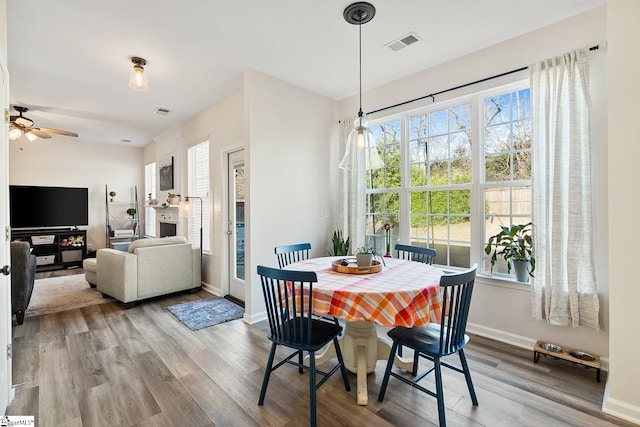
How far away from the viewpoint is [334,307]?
1.79 meters

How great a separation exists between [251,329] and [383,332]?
4.54 feet

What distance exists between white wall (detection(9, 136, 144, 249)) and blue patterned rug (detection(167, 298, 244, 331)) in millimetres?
4653

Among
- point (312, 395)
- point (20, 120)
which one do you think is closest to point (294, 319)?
point (312, 395)

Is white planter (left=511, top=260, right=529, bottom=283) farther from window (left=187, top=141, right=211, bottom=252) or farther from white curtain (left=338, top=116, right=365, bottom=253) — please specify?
window (left=187, top=141, right=211, bottom=252)

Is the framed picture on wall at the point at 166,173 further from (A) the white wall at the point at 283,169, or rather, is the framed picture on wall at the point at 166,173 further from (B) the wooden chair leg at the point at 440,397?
(B) the wooden chair leg at the point at 440,397

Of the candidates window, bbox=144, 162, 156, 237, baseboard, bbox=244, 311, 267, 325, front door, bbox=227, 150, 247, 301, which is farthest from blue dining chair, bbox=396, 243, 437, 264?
window, bbox=144, 162, 156, 237

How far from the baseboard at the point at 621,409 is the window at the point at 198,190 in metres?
4.60

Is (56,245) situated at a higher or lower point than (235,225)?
lower

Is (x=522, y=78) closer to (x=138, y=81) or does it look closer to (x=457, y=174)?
(x=457, y=174)

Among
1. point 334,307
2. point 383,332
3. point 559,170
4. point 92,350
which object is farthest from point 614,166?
point 92,350

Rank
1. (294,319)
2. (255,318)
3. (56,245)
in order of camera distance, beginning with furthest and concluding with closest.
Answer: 1. (56,245)
2. (255,318)
3. (294,319)

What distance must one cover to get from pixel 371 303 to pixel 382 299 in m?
0.07

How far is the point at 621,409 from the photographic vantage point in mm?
1832

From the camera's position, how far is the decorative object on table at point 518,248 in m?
2.66
